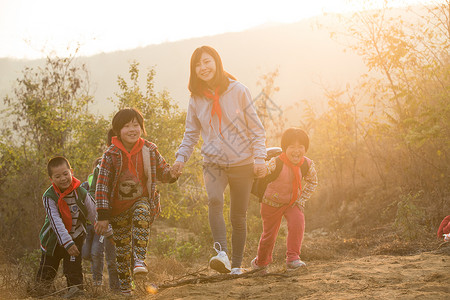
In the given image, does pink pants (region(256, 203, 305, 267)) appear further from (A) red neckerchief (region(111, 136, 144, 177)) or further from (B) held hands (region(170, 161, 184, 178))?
(A) red neckerchief (region(111, 136, 144, 177))

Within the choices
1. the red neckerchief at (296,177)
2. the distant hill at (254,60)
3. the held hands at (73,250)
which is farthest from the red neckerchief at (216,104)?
the distant hill at (254,60)

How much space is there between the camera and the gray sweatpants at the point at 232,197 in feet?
14.1

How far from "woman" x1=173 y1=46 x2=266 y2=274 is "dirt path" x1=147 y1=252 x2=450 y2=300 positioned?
0.55m

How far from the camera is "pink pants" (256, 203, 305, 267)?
4.81 metres

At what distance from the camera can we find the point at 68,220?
459cm

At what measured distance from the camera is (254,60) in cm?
8175

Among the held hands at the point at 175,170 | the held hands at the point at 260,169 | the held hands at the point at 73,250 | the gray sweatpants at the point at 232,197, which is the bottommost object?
the held hands at the point at 73,250

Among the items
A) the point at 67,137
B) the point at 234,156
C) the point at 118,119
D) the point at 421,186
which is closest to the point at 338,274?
the point at 234,156

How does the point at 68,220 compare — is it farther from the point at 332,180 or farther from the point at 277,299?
the point at 332,180

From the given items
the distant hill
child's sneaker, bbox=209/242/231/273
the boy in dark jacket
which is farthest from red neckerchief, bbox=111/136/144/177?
the distant hill

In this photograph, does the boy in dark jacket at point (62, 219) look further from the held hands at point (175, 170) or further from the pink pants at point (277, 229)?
the pink pants at point (277, 229)

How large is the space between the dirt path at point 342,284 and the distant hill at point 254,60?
53.2m

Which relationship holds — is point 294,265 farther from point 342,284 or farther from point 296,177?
point 342,284

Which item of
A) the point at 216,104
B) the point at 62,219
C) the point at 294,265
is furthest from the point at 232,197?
the point at 62,219
